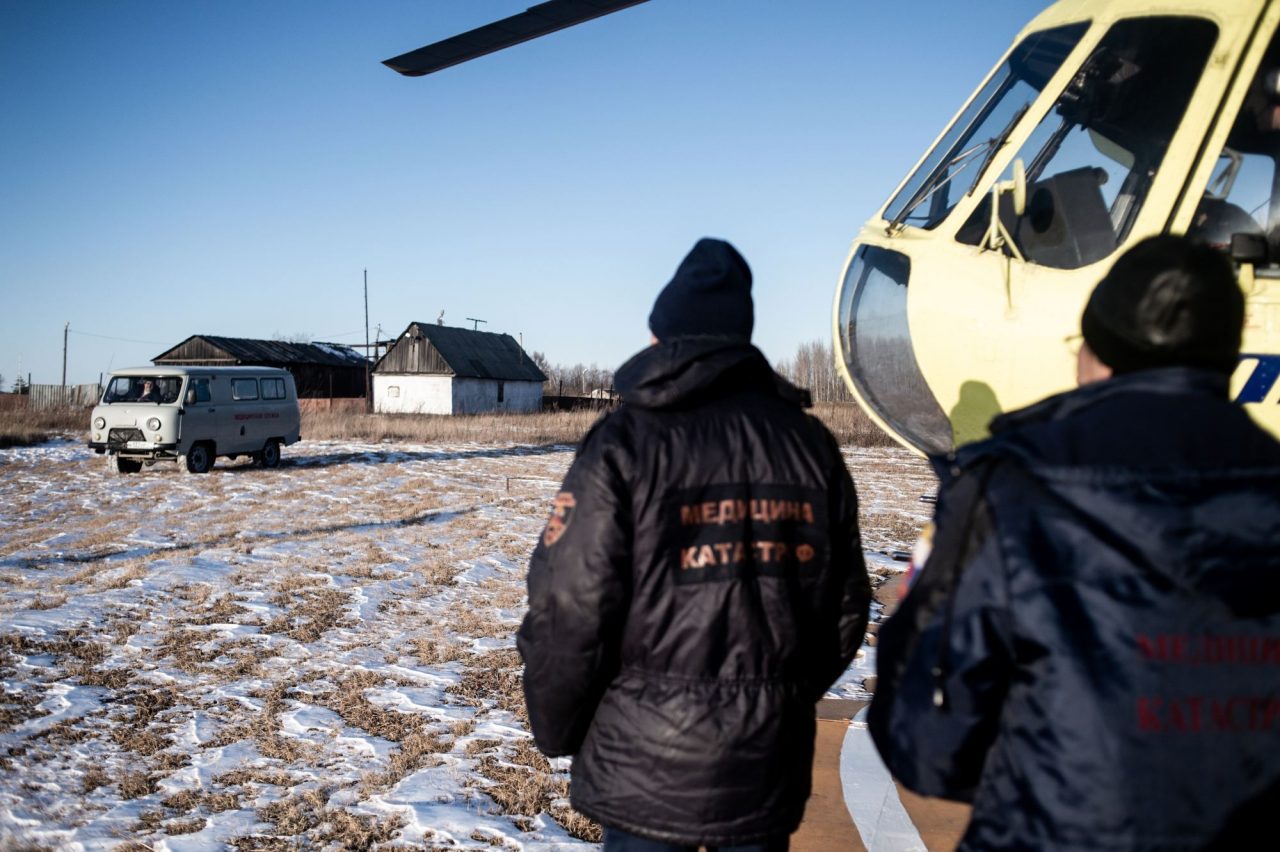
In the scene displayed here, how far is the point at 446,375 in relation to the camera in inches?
1833

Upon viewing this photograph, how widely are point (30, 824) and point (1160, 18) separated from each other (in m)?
5.20

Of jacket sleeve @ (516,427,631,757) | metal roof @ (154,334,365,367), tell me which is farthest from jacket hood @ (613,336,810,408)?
metal roof @ (154,334,365,367)

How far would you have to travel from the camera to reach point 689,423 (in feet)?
6.42

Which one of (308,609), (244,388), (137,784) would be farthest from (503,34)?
(244,388)

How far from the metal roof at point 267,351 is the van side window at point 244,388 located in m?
30.2

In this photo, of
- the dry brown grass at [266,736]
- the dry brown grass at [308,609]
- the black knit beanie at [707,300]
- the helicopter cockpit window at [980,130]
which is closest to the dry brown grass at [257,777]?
the dry brown grass at [266,736]

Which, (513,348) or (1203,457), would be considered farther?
(513,348)

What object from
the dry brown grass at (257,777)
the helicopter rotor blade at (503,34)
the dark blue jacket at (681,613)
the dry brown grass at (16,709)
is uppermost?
the helicopter rotor blade at (503,34)

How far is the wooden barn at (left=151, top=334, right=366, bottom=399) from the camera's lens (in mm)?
→ 45656

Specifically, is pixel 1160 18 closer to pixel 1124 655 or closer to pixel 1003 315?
pixel 1003 315

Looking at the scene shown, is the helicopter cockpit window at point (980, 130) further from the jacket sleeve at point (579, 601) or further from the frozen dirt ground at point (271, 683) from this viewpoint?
the frozen dirt ground at point (271, 683)

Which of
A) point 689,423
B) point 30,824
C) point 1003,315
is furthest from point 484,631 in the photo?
point 689,423

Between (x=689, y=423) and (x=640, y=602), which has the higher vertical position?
(x=689, y=423)

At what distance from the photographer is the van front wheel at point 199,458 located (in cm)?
1634
